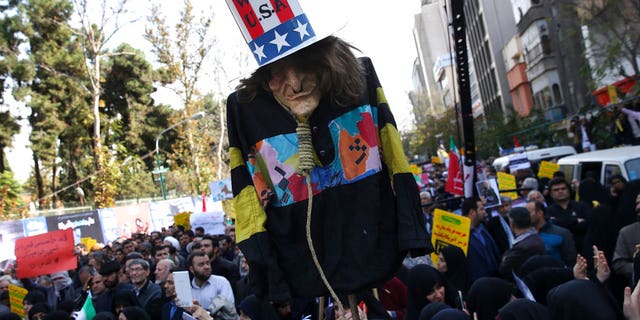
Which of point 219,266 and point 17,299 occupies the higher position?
point 17,299

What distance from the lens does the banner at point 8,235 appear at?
1641 centimetres

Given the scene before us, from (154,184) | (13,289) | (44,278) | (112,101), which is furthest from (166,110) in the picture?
(13,289)

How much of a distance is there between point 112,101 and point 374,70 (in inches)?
1514

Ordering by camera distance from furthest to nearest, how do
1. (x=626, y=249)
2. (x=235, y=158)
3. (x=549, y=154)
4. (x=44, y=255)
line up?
(x=549, y=154) < (x=44, y=255) < (x=626, y=249) < (x=235, y=158)

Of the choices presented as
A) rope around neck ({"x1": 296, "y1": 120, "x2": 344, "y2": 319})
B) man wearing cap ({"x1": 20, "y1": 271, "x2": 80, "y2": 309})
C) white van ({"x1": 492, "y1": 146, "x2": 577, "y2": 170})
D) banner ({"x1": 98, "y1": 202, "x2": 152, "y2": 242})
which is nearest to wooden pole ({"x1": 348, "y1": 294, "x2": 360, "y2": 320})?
rope around neck ({"x1": 296, "y1": 120, "x2": 344, "y2": 319})

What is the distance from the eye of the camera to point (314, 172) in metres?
2.71

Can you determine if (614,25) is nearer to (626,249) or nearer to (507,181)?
(507,181)

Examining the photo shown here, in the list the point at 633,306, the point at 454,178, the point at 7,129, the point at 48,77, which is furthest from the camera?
the point at 48,77

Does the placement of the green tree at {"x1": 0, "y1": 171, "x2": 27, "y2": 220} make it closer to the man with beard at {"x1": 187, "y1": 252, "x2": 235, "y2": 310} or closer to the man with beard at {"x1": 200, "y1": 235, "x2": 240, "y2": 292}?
the man with beard at {"x1": 200, "y1": 235, "x2": 240, "y2": 292}

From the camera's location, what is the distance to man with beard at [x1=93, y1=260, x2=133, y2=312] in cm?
738

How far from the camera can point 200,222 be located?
15672 millimetres

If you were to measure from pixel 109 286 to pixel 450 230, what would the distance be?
4078 millimetres

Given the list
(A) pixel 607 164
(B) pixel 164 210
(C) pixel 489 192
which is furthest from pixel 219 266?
(B) pixel 164 210

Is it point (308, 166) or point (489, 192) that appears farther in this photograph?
point (489, 192)
